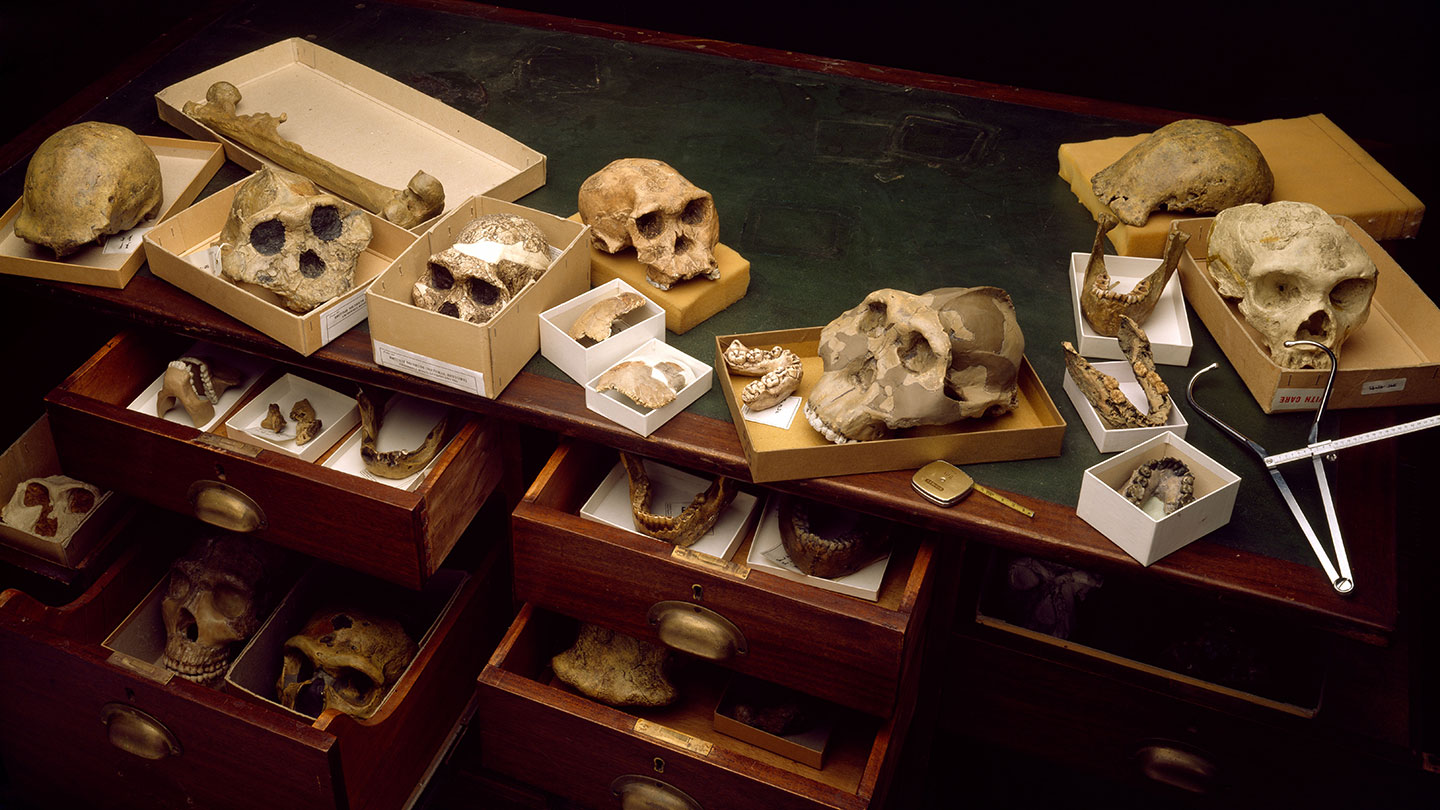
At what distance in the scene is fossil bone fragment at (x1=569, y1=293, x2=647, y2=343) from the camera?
1.96 m

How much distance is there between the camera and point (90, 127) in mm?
2225

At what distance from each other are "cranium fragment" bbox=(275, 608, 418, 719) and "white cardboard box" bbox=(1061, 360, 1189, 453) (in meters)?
1.38

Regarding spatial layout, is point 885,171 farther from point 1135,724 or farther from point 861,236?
point 1135,724

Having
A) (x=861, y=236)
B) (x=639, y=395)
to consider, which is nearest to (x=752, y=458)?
(x=639, y=395)

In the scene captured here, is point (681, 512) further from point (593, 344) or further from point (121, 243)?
point (121, 243)

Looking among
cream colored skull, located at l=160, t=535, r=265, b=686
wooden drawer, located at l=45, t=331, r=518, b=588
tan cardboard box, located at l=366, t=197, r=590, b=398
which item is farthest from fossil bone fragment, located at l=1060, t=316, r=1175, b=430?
cream colored skull, located at l=160, t=535, r=265, b=686

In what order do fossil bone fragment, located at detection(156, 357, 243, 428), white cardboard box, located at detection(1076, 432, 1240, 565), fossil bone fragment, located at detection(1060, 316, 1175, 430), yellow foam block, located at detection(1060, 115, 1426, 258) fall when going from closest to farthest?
white cardboard box, located at detection(1076, 432, 1240, 565) → fossil bone fragment, located at detection(1060, 316, 1175, 430) → fossil bone fragment, located at detection(156, 357, 243, 428) → yellow foam block, located at detection(1060, 115, 1426, 258)

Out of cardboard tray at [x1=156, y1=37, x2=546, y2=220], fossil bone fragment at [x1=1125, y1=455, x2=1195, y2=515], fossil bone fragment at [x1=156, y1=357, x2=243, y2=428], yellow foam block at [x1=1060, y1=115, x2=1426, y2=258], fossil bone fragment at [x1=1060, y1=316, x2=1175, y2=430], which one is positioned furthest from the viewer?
cardboard tray at [x1=156, y1=37, x2=546, y2=220]

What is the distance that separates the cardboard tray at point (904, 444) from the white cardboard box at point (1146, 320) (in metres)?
0.21

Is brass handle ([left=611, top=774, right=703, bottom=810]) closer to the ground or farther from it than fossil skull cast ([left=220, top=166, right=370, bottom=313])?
closer to the ground

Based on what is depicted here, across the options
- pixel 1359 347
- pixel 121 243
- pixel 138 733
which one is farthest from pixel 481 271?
pixel 1359 347

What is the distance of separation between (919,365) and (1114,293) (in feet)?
1.62

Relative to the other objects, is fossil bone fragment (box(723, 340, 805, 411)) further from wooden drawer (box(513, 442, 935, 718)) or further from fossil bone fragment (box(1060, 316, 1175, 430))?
fossil bone fragment (box(1060, 316, 1175, 430))

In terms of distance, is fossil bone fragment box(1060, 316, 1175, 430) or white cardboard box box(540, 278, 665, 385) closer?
fossil bone fragment box(1060, 316, 1175, 430)
